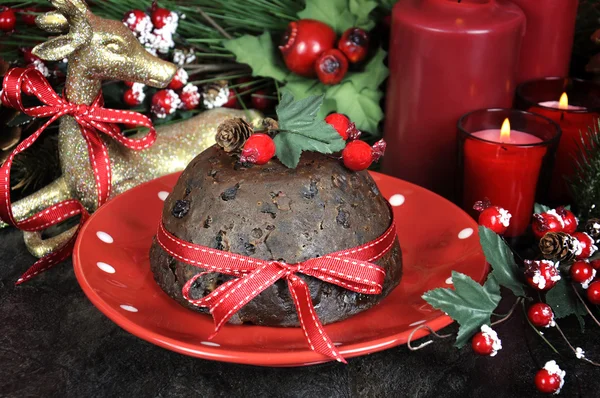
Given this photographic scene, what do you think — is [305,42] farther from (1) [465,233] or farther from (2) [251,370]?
(2) [251,370]

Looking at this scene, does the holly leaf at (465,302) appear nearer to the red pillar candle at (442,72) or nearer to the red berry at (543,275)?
the red berry at (543,275)

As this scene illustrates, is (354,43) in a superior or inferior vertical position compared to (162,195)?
superior

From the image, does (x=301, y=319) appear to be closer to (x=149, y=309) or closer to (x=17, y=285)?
(x=149, y=309)

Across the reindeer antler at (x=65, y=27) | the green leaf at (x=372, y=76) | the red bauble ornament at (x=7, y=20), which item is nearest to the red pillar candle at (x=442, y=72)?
the green leaf at (x=372, y=76)

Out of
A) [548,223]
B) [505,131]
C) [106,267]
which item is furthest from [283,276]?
[505,131]

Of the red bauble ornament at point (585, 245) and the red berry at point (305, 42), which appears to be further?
the red berry at point (305, 42)

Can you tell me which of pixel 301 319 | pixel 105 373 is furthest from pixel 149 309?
pixel 301 319

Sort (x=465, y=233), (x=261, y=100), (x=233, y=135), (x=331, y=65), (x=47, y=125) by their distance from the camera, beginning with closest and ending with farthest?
(x=233, y=135), (x=465, y=233), (x=47, y=125), (x=331, y=65), (x=261, y=100)
